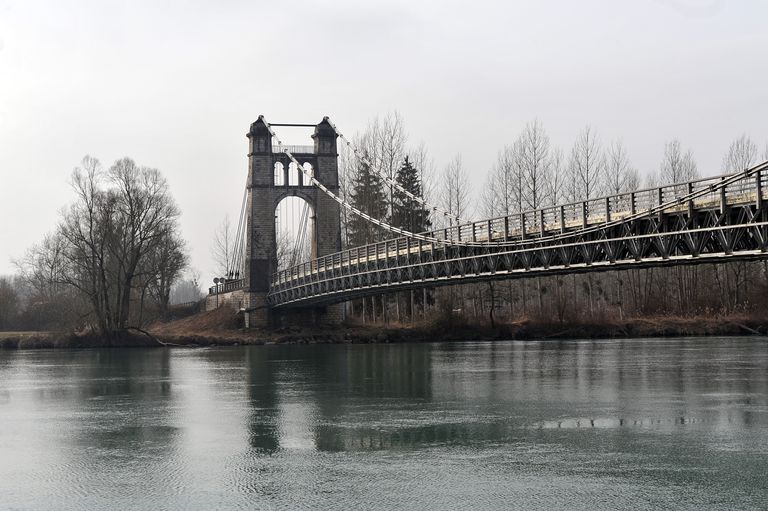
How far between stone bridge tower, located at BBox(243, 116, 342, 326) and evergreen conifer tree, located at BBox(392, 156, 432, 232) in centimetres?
483

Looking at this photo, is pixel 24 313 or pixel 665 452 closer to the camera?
pixel 665 452

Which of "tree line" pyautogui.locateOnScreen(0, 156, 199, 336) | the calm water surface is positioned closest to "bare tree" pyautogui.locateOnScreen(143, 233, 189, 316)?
"tree line" pyautogui.locateOnScreen(0, 156, 199, 336)

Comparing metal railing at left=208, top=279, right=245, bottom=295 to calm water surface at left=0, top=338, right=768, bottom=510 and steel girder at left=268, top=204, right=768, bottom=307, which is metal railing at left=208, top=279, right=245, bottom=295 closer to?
steel girder at left=268, top=204, right=768, bottom=307

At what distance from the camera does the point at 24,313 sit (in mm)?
79312

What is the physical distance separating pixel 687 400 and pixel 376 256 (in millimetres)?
33742

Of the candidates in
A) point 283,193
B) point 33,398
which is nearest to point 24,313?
point 283,193

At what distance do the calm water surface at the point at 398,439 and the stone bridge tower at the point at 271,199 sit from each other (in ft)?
130

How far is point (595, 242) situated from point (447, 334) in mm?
28610

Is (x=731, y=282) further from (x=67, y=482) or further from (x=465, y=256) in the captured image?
(x=67, y=482)

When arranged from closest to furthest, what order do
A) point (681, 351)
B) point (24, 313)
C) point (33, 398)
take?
point (33, 398), point (681, 351), point (24, 313)

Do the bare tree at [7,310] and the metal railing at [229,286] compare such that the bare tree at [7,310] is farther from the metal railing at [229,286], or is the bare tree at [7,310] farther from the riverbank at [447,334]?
the metal railing at [229,286]

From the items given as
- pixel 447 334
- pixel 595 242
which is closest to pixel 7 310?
pixel 447 334

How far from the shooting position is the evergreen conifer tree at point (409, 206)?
74.6 m

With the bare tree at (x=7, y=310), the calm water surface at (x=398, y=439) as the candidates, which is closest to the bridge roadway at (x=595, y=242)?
the calm water surface at (x=398, y=439)
